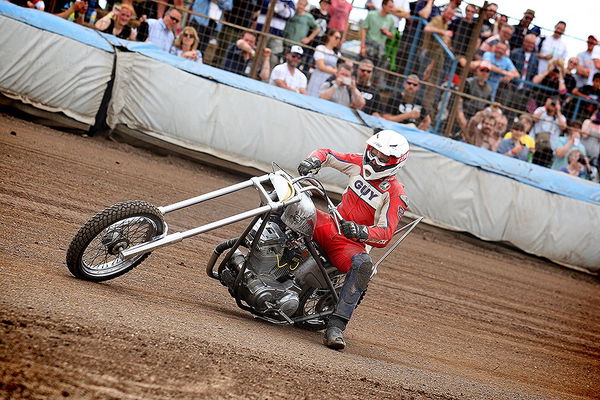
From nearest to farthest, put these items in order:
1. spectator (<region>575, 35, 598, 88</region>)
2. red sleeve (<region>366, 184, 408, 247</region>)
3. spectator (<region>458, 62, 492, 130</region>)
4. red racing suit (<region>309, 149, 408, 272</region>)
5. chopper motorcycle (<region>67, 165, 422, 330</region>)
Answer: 1. chopper motorcycle (<region>67, 165, 422, 330</region>)
2. red sleeve (<region>366, 184, 408, 247</region>)
3. red racing suit (<region>309, 149, 408, 272</region>)
4. spectator (<region>458, 62, 492, 130</region>)
5. spectator (<region>575, 35, 598, 88</region>)

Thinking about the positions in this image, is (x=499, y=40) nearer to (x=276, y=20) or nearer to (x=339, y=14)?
(x=339, y=14)

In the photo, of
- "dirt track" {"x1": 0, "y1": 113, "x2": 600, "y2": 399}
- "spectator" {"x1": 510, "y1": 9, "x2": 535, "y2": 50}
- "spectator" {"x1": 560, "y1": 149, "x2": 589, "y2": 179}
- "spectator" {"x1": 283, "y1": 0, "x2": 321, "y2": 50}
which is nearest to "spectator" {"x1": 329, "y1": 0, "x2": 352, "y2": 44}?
"spectator" {"x1": 283, "y1": 0, "x2": 321, "y2": 50}

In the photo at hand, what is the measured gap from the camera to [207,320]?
5906mm

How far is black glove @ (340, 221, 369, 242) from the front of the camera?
6297 mm

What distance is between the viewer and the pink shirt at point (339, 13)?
15.6 m

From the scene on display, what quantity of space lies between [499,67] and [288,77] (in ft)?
13.6

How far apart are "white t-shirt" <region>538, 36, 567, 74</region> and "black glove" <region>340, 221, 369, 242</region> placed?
449 inches

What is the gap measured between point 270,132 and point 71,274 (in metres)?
8.70

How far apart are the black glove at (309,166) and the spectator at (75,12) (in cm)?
980

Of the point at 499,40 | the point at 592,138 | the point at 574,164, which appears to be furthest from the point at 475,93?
the point at 592,138

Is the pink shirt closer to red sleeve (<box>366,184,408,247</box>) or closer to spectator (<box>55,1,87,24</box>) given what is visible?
spectator (<box>55,1,87,24</box>)

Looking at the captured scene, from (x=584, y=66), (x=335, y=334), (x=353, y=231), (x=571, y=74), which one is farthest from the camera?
(x=584, y=66)

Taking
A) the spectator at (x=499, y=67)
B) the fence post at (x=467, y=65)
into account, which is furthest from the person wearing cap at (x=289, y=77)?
the spectator at (x=499, y=67)

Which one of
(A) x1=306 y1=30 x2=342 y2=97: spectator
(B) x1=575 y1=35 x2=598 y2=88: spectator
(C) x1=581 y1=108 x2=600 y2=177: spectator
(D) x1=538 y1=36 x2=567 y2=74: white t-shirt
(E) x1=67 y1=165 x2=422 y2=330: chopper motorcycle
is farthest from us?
(B) x1=575 y1=35 x2=598 y2=88: spectator
